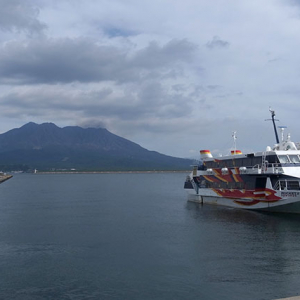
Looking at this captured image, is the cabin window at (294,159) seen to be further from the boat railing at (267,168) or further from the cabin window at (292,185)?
the cabin window at (292,185)

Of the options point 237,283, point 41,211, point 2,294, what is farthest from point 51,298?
point 41,211

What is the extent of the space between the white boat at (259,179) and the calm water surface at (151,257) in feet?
5.91

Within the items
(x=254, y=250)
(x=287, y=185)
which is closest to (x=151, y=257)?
(x=254, y=250)

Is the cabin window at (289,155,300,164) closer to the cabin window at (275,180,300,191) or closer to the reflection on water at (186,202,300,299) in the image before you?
the cabin window at (275,180,300,191)

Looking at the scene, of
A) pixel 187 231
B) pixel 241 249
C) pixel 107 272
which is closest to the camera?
pixel 107 272

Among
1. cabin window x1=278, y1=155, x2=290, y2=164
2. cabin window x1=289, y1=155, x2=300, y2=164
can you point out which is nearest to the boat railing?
cabin window x1=278, y1=155, x2=290, y2=164

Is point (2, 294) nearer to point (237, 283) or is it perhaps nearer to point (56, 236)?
point (237, 283)

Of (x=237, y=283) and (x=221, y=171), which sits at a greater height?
(x=221, y=171)

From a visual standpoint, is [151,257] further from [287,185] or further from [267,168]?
[267,168]

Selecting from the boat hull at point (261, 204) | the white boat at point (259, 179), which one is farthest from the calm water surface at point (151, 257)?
the white boat at point (259, 179)

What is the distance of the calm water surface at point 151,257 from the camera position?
2047 cm

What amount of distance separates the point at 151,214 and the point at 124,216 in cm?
342

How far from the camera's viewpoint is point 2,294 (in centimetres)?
2005

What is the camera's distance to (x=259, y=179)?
4356 centimetres
